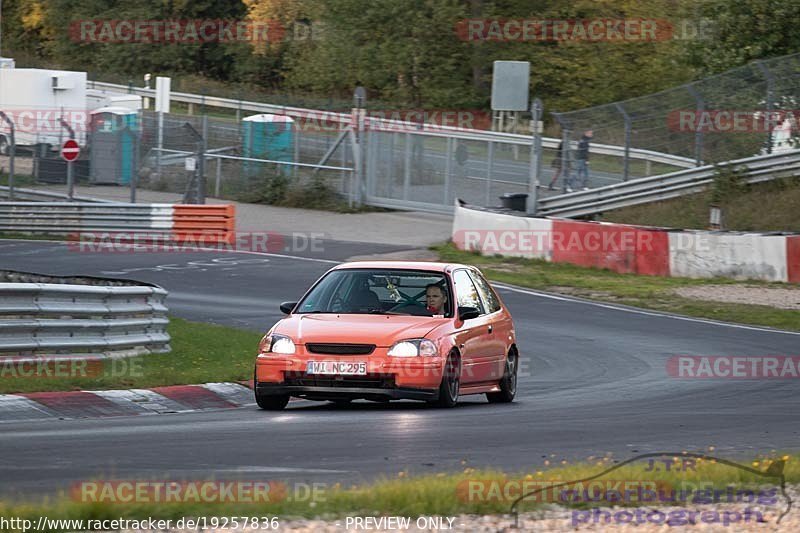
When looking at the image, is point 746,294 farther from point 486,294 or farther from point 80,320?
point 80,320

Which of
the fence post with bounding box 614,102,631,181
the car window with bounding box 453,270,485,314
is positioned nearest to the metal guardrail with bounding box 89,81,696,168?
the fence post with bounding box 614,102,631,181

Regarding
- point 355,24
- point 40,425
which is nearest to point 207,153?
point 355,24

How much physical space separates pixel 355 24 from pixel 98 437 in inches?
2104

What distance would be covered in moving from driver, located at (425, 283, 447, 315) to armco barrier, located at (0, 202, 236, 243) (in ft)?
62.7

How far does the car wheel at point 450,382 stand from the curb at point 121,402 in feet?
6.62

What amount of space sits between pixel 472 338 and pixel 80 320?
3862mm

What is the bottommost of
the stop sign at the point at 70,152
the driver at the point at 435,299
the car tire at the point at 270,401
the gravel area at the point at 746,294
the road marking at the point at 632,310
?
the road marking at the point at 632,310

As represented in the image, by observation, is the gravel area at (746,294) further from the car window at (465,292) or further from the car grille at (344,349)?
the car grille at (344,349)

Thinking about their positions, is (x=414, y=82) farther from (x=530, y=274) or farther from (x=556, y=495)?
(x=556, y=495)

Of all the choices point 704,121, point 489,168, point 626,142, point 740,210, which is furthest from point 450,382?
point 489,168

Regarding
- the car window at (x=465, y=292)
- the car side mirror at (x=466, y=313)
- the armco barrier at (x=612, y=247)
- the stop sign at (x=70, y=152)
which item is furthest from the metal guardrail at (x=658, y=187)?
the car side mirror at (x=466, y=313)

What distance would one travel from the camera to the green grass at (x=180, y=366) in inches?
473

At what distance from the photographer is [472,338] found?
1239cm

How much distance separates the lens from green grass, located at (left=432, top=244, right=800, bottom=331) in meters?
21.3
